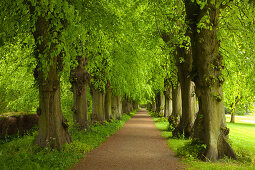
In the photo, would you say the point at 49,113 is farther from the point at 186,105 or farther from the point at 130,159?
the point at 186,105

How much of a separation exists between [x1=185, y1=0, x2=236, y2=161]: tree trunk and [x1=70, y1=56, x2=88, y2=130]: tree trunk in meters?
7.74

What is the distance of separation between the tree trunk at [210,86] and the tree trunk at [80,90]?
7.74m

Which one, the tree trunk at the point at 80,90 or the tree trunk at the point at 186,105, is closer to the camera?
the tree trunk at the point at 186,105

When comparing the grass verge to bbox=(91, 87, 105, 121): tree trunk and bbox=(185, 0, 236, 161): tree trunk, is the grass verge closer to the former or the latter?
bbox=(185, 0, 236, 161): tree trunk

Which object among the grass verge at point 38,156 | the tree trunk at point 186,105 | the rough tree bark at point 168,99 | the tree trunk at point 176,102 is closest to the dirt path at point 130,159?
the grass verge at point 38,156

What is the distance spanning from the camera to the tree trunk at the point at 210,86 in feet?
29.6

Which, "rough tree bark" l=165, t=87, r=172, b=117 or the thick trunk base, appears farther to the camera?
"rough tree bark" l=165, t=87, r=172, b=117

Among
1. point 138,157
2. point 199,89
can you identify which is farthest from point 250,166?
point 138,157

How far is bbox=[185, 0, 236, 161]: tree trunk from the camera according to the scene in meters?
9.02

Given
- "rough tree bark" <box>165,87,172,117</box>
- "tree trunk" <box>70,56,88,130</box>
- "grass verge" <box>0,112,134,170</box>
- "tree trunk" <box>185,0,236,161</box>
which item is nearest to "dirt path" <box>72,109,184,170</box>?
"grass verge" <box>0,112,134,170</box>

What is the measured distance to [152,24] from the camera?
53.8ft

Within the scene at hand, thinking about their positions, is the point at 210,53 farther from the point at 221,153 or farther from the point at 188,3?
the point at 221,153

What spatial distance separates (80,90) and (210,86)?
28.4 ft

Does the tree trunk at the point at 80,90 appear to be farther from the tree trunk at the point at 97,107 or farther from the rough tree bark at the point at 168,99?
the rough tree bark at the point at 168,99
